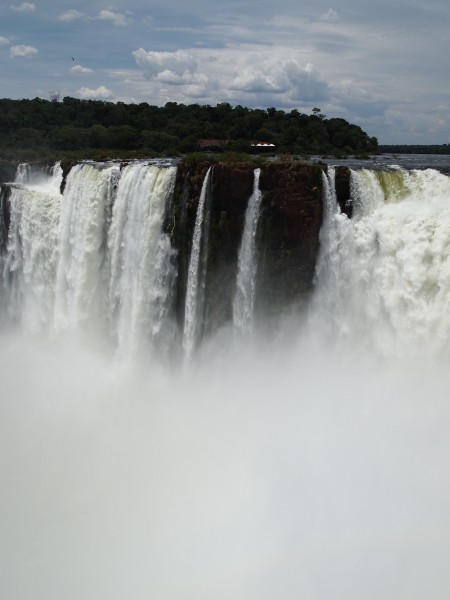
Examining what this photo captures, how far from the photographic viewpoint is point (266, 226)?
14.5 metres

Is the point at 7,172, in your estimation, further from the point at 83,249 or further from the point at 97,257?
the point at 97,257

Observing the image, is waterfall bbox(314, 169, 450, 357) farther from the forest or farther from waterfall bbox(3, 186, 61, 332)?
the forest

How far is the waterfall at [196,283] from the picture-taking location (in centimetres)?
1506

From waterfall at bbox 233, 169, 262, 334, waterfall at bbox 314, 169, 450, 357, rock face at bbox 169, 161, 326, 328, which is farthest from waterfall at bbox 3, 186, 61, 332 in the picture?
waterfall at bbox 314, 169, 450, 357

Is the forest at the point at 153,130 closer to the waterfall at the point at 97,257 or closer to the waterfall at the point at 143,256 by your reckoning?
the waterfall at the point at 97,257

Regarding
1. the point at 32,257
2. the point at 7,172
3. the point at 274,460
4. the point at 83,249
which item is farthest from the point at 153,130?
the point at 274,460

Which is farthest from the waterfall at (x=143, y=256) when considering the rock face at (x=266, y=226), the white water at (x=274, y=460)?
the white water at (x=274, y=460)

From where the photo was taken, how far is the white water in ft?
33.4

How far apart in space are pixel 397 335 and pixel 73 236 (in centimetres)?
1034

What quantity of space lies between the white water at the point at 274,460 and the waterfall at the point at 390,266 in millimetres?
36

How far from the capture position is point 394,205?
13.3 meters

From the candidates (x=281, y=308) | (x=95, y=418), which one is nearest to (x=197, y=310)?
(x=281, y=308)

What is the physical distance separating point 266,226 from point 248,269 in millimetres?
1087

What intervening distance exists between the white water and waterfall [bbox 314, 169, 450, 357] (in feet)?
0.12
